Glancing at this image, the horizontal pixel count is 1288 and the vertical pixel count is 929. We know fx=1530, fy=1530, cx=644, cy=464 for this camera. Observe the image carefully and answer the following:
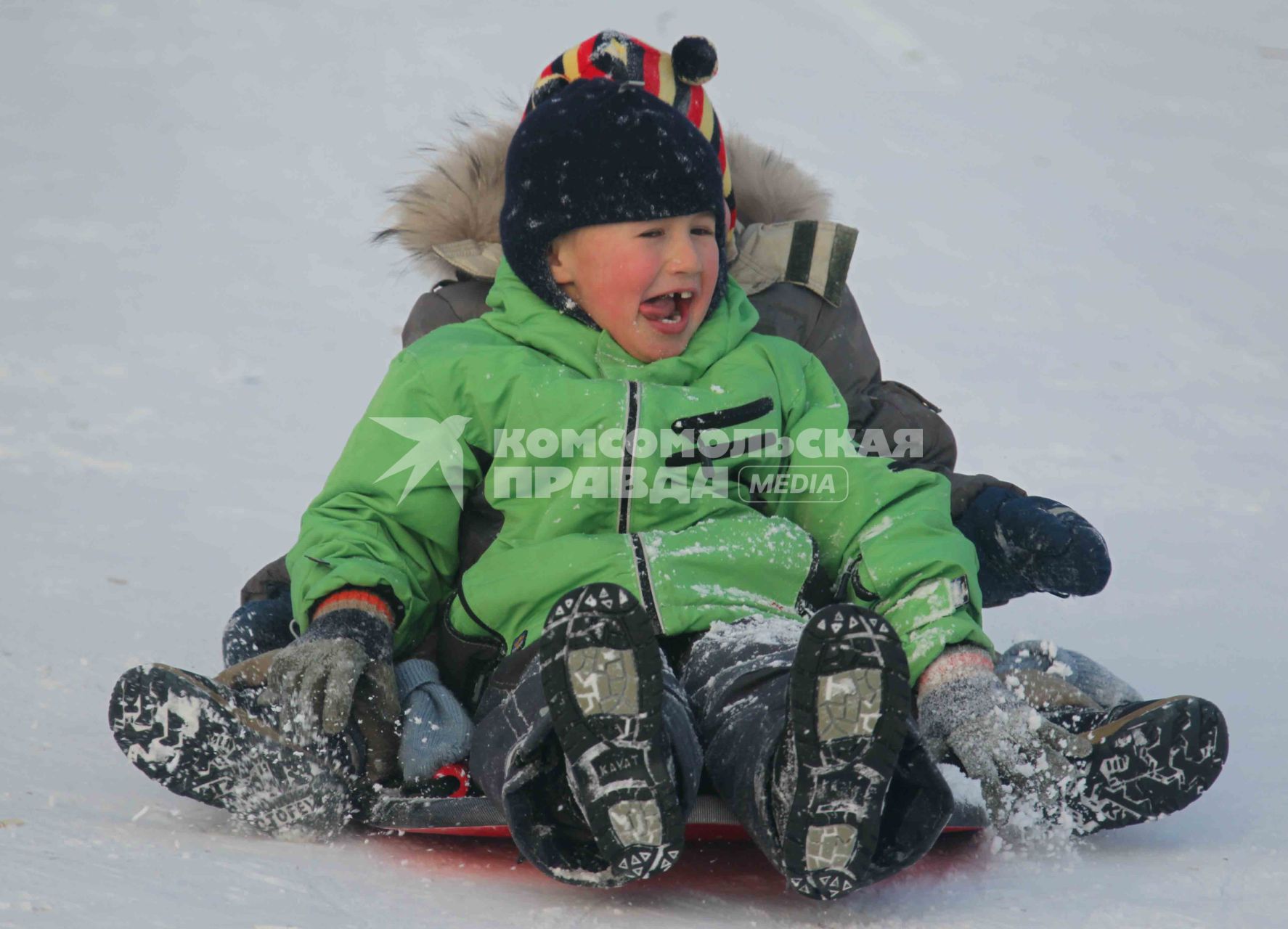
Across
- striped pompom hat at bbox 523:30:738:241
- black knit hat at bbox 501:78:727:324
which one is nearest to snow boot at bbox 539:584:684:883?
black knit hat at bbox 501:78:727:324

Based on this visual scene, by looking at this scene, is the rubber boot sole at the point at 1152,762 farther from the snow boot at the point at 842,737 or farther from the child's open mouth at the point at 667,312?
the child's open mouth at the point at 667,312

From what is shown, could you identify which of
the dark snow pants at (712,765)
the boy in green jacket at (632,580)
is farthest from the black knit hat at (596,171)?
the dark snow pants at (712,765)

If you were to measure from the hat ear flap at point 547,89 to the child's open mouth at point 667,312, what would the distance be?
1.30 feet

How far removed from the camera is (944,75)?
6.44 metres

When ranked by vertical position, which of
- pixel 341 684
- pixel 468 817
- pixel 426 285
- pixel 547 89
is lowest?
pixel 468 817

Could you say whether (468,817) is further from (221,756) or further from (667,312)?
(667,312)

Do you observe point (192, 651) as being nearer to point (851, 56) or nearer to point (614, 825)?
point (614, 825)

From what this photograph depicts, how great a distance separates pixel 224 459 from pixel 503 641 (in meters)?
1.83

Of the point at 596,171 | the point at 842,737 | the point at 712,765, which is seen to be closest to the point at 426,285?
the point at 596,171

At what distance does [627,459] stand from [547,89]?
0.68 m

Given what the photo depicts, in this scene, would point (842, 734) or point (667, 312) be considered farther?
point (667, 312)

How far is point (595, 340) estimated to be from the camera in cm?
217

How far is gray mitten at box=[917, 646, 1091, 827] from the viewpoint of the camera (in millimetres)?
1797

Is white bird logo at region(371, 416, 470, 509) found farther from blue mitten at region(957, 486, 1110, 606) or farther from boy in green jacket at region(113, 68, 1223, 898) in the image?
blue mitten at region(957, 486, 1110, 606)
